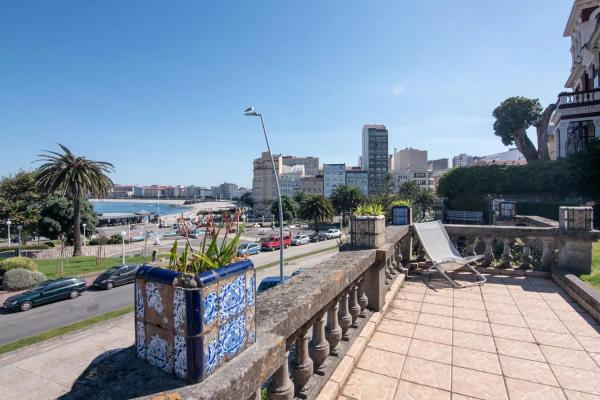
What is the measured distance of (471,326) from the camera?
4176mm

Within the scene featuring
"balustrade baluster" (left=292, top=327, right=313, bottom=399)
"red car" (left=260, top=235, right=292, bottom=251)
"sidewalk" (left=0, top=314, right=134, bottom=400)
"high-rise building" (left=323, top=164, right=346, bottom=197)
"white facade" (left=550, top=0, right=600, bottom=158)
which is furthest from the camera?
"high-rise building" (left=323, top=164, right=346, bottom=197)

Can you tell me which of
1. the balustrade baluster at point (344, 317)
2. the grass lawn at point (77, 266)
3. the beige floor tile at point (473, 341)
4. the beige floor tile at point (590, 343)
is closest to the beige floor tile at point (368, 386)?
the balustrade baluster at point (344, 317)

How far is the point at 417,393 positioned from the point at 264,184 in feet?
384

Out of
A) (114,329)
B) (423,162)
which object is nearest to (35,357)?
(114,329)

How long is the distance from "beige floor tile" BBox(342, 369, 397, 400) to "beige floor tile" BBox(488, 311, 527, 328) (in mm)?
2276

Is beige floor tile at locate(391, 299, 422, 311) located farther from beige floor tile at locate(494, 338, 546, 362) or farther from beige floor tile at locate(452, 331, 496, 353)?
beige floor tile at locate(494, 338, 546, 362)

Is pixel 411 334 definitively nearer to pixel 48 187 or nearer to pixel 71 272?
pixel 71 272

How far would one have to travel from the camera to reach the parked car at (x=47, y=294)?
16.5 meters

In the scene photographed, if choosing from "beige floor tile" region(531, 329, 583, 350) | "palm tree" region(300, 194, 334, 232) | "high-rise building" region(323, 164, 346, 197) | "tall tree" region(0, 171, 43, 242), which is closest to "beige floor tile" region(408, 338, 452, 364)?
"beige floor tile" region(531, 329, 583, 350)

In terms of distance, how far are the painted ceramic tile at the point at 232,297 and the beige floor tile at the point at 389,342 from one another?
8.73ft

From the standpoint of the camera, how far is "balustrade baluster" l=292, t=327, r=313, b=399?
7.73ft

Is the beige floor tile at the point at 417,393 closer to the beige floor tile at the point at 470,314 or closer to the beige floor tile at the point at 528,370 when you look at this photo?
the beige floor tile at the point at 528,370

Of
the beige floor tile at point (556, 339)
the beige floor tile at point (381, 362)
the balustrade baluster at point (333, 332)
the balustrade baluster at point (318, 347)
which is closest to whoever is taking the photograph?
the balustrade baluster at point (318, 347)

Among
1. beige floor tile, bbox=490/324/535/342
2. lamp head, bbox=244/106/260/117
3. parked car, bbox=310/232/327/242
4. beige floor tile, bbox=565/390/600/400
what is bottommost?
parked car, bbox=310/232/327/242
